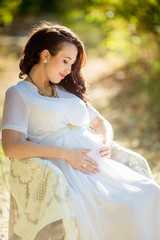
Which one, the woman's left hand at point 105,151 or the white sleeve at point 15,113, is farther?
the woman's left hand at point 105,151

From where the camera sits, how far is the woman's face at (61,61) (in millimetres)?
2439

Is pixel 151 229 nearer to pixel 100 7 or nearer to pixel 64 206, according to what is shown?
pixel 64 206

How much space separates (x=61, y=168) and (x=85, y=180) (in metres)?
0.17

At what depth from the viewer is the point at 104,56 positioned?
43.9ft

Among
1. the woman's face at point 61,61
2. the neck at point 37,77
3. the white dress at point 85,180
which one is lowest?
the white dress at point 85,180

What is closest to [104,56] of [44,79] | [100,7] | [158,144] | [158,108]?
[100,7]

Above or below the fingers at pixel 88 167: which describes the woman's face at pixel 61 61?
above

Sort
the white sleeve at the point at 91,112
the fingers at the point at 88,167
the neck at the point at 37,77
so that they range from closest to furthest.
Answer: the fingers at the point at 88,167 < the neck at the point at 37,77 < the white sleeve at the point at 91,112

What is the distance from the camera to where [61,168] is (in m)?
2.32

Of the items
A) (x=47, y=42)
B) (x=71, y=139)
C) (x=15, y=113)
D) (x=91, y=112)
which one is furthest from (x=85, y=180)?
(x=47, y=42)

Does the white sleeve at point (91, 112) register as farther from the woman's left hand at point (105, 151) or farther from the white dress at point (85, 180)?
the woman's left hand at point (105, 151)

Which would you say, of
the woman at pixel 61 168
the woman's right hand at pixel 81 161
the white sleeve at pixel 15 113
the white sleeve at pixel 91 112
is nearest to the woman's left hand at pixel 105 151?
the woman at pixel 61 168

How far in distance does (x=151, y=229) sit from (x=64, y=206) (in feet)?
1.93

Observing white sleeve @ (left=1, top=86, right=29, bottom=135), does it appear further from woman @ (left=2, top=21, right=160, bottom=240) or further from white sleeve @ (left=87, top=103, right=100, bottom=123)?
white sleeve @ (left=87, top=103, right=100, bottom=123)
